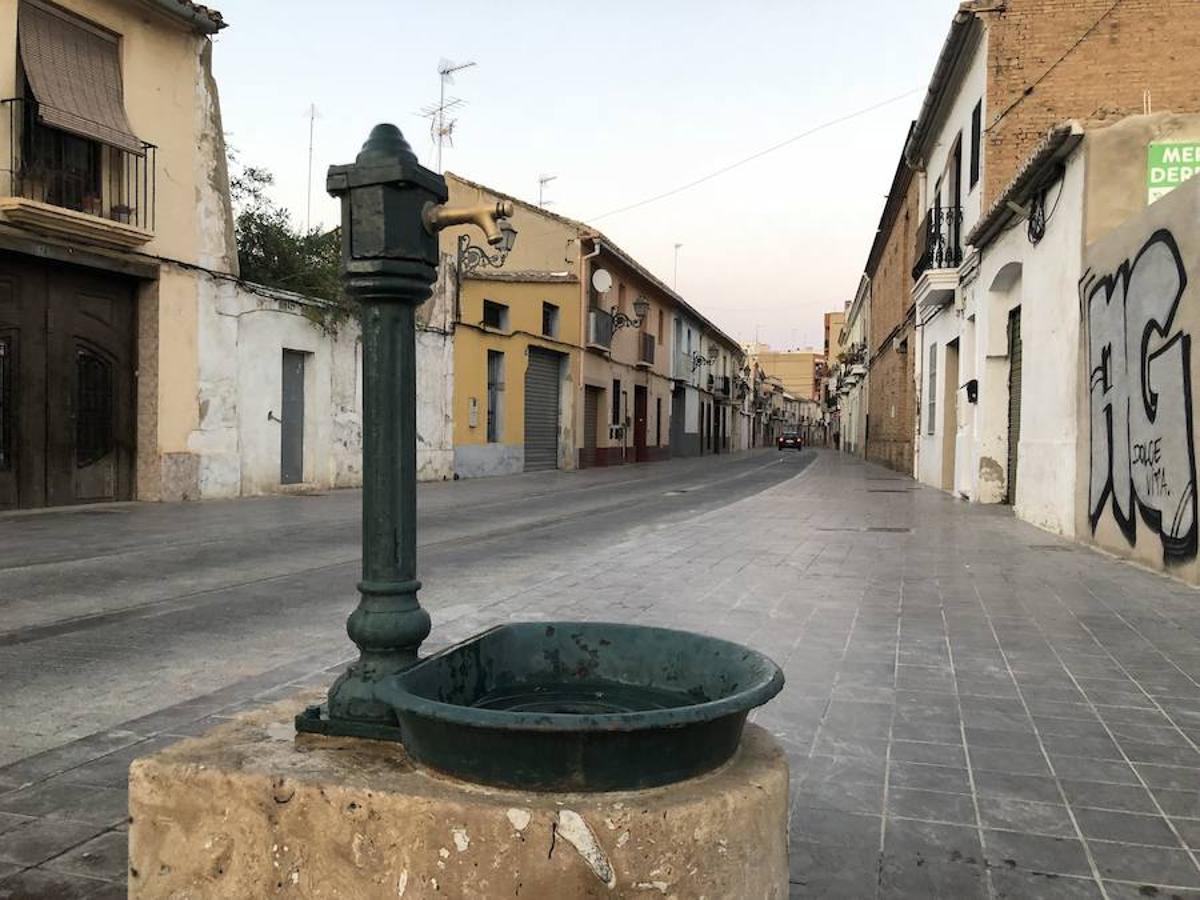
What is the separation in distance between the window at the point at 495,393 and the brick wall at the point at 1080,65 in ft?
41.5

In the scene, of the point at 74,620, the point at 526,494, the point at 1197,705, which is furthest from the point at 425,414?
the point at 1197,705

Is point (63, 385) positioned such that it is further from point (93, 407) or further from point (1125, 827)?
point (1125, 827)

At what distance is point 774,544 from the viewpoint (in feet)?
31.2

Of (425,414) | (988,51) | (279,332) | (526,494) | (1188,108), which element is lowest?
(526,494)

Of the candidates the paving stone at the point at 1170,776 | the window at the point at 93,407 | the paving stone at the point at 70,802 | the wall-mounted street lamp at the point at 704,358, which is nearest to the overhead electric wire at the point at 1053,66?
the paving stone at the point at 1170,776

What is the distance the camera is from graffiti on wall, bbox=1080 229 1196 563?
706cm

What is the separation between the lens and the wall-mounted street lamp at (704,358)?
148 ft

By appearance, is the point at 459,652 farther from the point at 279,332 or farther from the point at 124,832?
the point at 279,332

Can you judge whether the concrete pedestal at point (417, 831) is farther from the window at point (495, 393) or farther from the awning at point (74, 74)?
the window at point (495, 393)

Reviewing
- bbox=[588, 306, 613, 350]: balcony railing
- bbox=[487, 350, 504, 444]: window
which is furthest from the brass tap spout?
bbox=[588, 306, 613, 350]: balcony railing

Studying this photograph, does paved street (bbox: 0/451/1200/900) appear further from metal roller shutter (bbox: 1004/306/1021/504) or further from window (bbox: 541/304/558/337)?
window (bbox: 541/304/558/337)

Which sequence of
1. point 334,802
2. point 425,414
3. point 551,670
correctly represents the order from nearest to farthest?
point 334,802
point 551,670
point 425,414

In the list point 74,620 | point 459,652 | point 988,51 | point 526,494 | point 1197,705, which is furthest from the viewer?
point 526,494

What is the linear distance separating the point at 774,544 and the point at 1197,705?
5.67m
